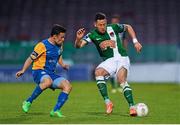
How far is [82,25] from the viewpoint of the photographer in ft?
103

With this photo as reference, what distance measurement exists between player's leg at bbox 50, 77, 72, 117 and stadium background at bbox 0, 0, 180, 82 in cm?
1483

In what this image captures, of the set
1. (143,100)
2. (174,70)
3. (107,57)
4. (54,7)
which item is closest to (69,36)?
(54,7)

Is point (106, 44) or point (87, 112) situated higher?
point (106, 44)

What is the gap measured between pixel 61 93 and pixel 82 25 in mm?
20158

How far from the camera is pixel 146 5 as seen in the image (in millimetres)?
32719

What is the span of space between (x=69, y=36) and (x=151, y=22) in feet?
14.3

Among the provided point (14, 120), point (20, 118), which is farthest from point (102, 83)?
point (14, 120)

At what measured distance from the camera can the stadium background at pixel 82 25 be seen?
2664cm

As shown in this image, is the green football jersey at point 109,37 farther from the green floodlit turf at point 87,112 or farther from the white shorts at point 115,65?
the green floodlit turf at point 87,112

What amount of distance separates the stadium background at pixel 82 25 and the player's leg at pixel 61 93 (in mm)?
14833

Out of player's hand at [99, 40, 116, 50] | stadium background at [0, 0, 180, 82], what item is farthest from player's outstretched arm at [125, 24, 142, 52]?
stadium background at [0, 0, 180, 82]

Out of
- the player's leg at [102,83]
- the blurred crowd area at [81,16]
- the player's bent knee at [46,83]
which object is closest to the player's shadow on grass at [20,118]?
the player's bent knee at [46,83]

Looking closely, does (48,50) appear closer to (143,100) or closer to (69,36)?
(143,100)

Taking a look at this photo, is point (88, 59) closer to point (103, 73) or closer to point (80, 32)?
point (103, 73)
